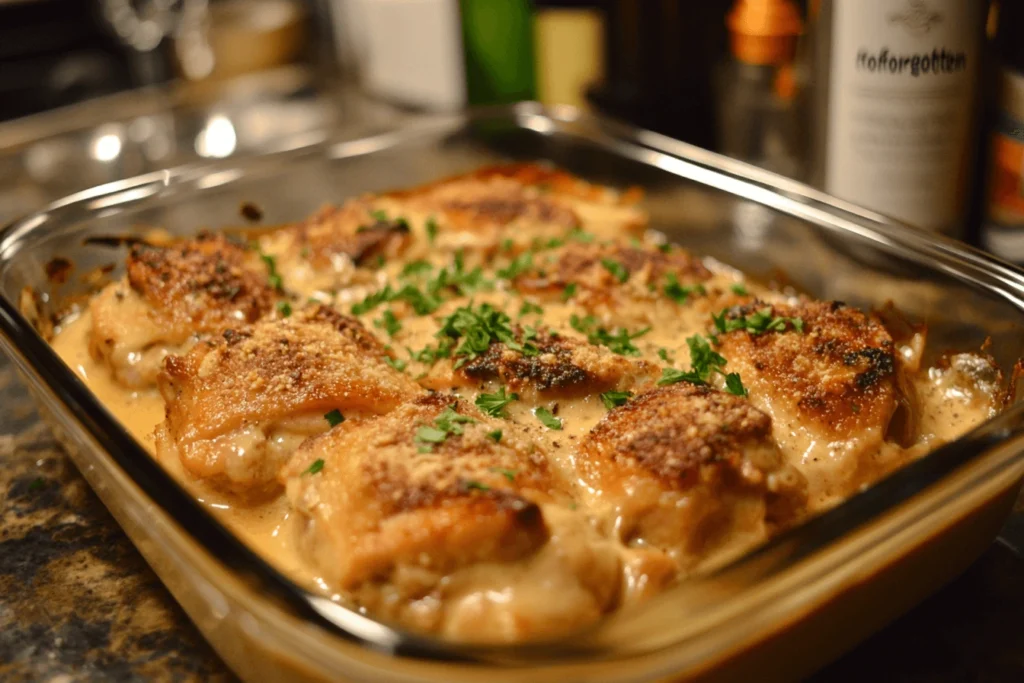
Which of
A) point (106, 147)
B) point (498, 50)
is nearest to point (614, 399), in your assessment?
point (498, 50)

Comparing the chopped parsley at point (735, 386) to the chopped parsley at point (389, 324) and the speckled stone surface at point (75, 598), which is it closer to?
the chopped parsley at point (389, 324)

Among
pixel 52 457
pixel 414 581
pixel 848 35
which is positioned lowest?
pixel 52 457

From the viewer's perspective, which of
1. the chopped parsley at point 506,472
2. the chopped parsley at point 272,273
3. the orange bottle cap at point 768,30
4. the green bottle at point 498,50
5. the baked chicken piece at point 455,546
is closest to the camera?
the baked chicken piece at point 455,546

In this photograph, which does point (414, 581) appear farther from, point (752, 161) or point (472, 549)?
point (752, 161)

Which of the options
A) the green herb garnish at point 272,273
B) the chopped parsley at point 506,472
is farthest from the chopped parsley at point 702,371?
the green herb garnish at point 272,273

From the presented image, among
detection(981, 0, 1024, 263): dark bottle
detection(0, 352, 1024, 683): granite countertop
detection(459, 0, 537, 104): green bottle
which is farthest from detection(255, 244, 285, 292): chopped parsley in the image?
detection(981, 0, 1024, 263): dark bottle

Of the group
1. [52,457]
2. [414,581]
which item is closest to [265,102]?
[52,457]

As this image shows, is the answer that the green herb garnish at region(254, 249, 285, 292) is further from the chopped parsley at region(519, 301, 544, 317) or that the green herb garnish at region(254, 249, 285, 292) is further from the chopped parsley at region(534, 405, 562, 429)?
the chopped parsley at region(534, 405, 562, 429)
